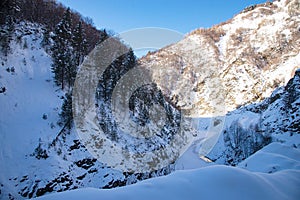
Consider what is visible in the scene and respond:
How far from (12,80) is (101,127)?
807 centimetres

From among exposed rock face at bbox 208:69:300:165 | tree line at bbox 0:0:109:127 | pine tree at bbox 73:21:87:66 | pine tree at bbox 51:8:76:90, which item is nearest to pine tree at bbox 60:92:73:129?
tree line at bbox 0:0:109:127

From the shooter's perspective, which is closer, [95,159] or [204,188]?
[204,188]

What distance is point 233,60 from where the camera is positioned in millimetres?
81688

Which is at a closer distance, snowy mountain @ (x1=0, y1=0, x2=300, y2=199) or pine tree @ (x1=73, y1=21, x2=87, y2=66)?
snowy mountain @ (x1=0, y1=0, x2=300, y2=199)

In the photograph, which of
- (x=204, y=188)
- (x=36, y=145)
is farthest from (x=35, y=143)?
(x=204, y=188)

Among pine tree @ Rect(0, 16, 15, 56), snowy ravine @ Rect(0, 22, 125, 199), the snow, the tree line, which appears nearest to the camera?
the snow

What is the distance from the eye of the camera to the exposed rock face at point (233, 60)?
63.7 m

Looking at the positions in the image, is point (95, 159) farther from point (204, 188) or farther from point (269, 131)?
point (269, 131)

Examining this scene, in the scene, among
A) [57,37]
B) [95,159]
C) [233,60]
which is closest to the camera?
[95,159]

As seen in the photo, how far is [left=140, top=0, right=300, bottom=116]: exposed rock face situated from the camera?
209 ft

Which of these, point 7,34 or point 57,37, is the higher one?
point 57,37

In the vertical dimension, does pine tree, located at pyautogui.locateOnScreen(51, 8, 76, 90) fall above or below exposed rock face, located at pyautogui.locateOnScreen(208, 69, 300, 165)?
above

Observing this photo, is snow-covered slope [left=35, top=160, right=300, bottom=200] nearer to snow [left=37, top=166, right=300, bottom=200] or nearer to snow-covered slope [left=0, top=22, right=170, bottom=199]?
snow [left=37, top=166, right=300, bottom=200]

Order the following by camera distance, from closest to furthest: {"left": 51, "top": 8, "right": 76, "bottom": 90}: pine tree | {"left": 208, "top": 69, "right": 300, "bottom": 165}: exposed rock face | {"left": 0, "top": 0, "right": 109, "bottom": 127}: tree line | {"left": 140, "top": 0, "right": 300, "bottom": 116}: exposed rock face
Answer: {"left": 0, "top": 0, "right": 109, "bottom": 127}: tree line → {"left": 51, "top": 8, "right": 76, "bottom": 90}: pine tree → {"left": 208, "top": 69, "right": 300, "bottom": 165}: exposed rock face → {"left": 140, "top": 0, "right": 300, "bottom": 116}: exposed rock face
